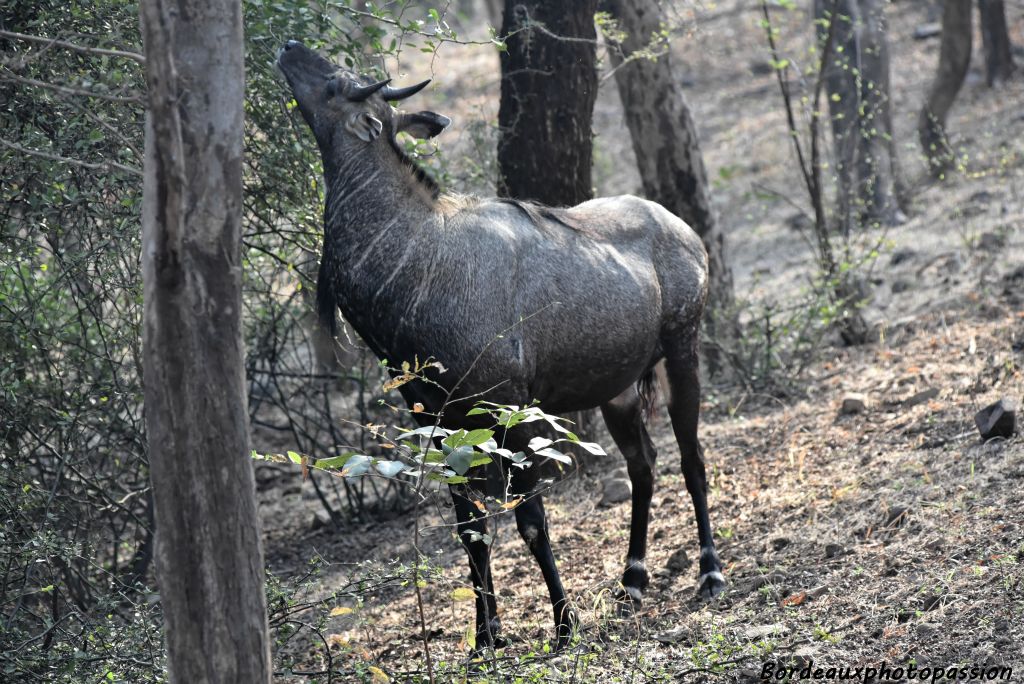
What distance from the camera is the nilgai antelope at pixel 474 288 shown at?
5.01 metres

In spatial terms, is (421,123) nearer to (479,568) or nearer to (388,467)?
(479,568)

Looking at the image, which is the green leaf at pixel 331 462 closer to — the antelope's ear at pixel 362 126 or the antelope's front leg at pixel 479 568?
the antelope's front leg at pixel 479 568

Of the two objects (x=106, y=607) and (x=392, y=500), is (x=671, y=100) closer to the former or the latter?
(x=392, y=500)

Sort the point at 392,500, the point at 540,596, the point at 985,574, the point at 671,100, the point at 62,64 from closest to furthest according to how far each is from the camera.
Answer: the point at 985,574 < the point at 62,64 < the point at 540,596 < the point at 392,500 < the point at 671,100

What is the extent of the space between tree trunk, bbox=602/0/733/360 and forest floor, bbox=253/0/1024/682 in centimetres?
145

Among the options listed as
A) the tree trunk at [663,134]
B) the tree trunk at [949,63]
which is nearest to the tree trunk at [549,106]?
the tree trunk at [663,134]

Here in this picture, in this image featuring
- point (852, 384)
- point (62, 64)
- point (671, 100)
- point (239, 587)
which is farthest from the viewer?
point (671, 100)

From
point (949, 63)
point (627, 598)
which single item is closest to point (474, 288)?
point (627, 598)

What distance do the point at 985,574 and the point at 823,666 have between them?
3.19ft

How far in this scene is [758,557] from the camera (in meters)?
6.01

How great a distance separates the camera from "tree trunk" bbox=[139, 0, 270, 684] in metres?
3.19

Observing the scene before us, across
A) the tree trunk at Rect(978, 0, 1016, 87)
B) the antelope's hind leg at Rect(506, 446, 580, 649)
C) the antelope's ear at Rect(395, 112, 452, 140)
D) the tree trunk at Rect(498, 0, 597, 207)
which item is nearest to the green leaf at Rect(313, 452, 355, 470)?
the antelope's hind leg at Rect(506, 446, 580, 649)

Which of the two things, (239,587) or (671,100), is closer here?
(239,587)

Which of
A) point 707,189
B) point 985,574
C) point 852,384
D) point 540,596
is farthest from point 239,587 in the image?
point 707,189
